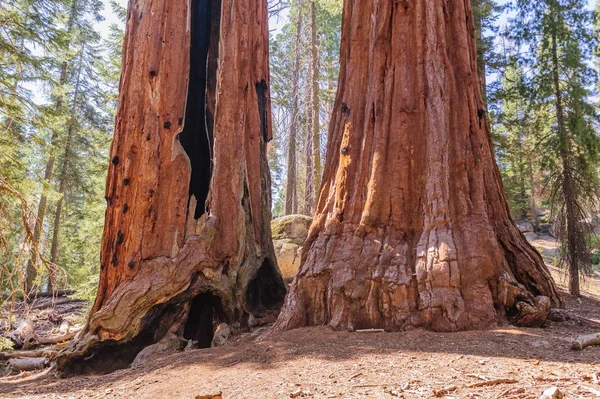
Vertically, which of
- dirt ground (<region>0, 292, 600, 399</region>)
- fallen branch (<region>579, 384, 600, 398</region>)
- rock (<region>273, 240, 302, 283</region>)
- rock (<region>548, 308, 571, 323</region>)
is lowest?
dirt ground (<region>0, 292, 600, 399</region>)

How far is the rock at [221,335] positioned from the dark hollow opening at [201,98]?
1.53 metres

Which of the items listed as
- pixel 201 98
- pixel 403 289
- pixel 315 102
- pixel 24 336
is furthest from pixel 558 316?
pixel 315 102

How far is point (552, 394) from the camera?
2.15m

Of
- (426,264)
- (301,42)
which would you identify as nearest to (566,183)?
(426,264)

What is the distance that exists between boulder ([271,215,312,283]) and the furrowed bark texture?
5920mm

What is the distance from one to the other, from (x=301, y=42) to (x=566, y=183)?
1208 centimetres

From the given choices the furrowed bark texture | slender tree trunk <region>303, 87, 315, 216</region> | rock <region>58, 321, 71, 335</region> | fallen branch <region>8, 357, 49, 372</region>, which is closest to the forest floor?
the furrowed bark texture

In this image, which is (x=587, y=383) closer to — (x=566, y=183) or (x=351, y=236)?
(x=351, y=236)

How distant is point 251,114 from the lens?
21.4 ft

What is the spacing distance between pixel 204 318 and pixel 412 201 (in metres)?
3.17

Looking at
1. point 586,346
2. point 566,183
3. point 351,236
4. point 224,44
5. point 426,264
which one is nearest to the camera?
point 586,346

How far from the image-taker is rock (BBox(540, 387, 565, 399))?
2142mm

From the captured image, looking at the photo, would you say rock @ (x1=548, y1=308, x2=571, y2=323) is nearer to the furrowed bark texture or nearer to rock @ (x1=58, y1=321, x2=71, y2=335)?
the furrowed bark texture

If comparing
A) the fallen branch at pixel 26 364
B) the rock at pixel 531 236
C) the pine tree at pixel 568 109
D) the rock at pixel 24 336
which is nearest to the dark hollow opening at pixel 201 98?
the fallen branch at pixel 26 364
